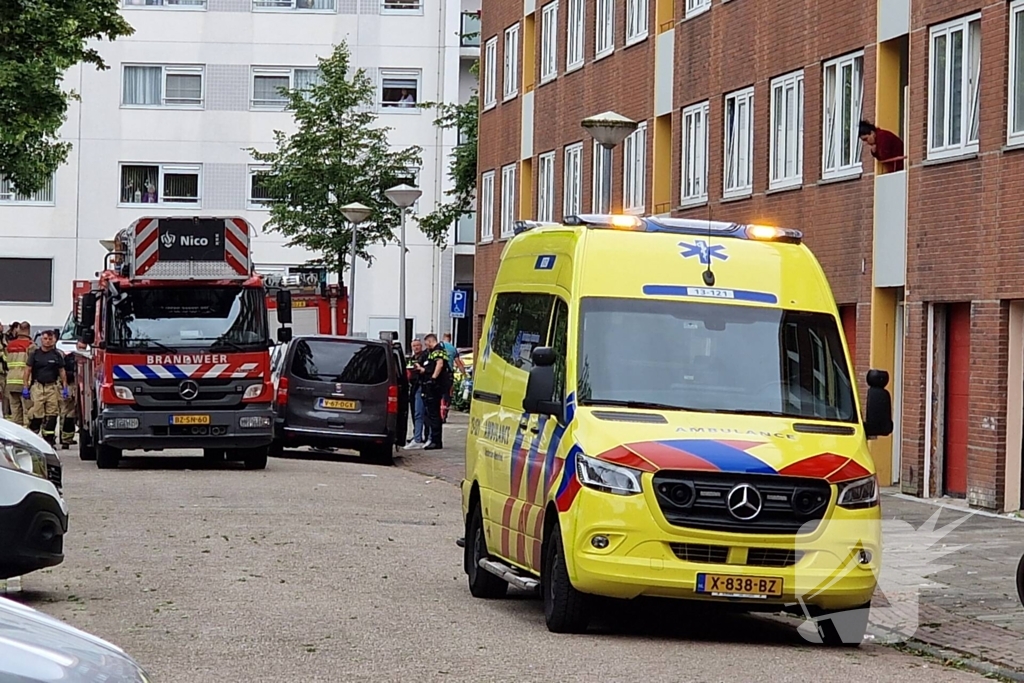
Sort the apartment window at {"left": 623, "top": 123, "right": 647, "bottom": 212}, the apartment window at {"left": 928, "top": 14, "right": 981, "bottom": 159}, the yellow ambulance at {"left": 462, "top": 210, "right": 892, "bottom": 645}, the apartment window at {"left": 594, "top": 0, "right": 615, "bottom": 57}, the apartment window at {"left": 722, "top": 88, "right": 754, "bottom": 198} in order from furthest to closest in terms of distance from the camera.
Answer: the apartment window at {"left": 594, "top": 0, "right": 615, "bottom": 57} < the apartment window at {"left": 623, "top": 123, "right": 647, "bottom": 212} < the apartment window at {"left": 722, "top": 88, "right": 754, "bottom": 198} < the apartment window at {"left": 928, "top": 14, "right": 981, "bottom": 159} < the yellow ambulance at {"left": 462, "top": 210, "right": 892, "bottom": 645}

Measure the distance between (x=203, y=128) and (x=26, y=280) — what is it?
7.55m

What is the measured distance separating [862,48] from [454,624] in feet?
51.8

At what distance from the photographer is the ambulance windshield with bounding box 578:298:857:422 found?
11.7 metres

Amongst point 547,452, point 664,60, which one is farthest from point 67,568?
point 664,60

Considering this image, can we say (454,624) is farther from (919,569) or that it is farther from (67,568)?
(919,569)

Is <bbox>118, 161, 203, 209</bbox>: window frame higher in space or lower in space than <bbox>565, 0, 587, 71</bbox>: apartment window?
lower

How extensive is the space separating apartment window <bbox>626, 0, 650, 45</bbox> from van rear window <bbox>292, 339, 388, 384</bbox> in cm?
905

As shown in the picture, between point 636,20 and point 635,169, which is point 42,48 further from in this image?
point 635,169

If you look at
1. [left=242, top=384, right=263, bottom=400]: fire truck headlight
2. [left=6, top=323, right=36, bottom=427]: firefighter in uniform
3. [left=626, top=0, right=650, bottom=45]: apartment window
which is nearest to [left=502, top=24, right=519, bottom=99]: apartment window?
[left=626, top=0, right=650, bottom=45]: apartment window

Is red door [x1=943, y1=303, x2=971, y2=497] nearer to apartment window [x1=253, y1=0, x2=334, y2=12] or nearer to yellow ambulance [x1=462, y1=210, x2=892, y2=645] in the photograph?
yellow ambulance [x1=462, y1=210, x2=892, y2=645]

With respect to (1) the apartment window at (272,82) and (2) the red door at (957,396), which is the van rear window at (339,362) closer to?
(2) the red door at (957,396)

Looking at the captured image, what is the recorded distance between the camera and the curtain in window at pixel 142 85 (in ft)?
214

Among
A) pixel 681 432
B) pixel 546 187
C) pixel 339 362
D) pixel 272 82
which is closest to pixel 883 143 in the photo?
pixel 339 362

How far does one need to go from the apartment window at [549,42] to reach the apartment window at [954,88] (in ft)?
60.8
